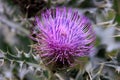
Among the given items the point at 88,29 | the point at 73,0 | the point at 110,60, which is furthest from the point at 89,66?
the point at 73,0

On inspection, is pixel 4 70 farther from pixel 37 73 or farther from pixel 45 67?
pixel 45 67

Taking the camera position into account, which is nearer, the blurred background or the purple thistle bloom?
the purple thistle bloom

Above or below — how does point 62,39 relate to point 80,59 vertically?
above

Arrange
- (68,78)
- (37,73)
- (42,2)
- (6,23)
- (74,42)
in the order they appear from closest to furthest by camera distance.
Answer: (74,42) → (68,78) → (37,73) → (42,2) → (6,23)

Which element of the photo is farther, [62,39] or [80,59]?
[80,59]

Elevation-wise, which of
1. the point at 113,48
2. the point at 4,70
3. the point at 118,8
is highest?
the point at 118,8
